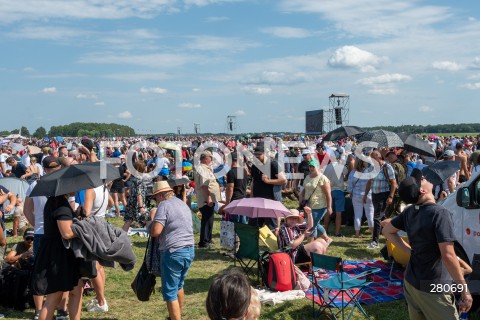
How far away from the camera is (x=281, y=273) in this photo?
6695mm

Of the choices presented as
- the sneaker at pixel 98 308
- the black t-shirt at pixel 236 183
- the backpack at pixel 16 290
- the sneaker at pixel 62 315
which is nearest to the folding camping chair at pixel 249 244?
the black t-shirt at pixel 236 183

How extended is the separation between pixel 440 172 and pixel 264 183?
3.50m

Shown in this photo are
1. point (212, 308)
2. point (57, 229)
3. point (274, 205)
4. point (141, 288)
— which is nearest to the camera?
point (212, 308)

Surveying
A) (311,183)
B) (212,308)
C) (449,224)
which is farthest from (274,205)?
(212,308)

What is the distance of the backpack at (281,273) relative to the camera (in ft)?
22.0

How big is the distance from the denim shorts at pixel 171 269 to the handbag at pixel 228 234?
3405 millimetres

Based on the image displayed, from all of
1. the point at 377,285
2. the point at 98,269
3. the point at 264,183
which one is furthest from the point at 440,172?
the point at 98,269

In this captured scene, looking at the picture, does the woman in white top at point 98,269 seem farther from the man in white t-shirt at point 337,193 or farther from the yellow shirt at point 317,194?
the man in white t-shirt at point 337,193

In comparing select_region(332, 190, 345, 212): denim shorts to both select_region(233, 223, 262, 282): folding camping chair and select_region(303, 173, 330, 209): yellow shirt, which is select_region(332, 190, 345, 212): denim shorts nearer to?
select_region(303, 173, 330, 209): yellow shirt

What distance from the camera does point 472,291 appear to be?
206 inches

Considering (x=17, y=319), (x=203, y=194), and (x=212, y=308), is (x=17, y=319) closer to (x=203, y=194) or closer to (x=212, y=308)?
(x=203, y=194)

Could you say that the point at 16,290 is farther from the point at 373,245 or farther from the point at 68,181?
the point at 373,245

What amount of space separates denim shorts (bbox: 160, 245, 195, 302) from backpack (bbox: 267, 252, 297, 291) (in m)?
1.88

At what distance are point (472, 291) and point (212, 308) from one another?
12.5ft
